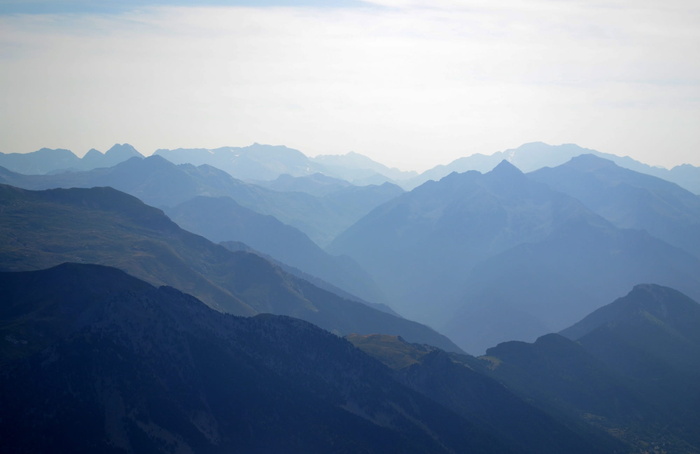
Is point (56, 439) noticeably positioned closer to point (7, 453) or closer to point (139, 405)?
point (7, 453)

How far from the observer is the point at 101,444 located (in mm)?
183125

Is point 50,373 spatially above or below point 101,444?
above

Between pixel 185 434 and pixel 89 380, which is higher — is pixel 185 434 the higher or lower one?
the lower one

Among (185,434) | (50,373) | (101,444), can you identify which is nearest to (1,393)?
(50,373)

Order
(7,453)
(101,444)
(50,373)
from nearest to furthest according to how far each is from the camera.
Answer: (7,453)
(101,444)
(50,373)

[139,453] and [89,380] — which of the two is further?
[89,380]

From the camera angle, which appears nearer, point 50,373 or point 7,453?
point 7,453

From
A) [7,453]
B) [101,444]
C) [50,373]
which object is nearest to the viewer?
[7,453]

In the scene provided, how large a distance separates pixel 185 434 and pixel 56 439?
3437 centimetres

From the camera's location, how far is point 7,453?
170125 millimetres

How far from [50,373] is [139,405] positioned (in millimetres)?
25738

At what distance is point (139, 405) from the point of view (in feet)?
654

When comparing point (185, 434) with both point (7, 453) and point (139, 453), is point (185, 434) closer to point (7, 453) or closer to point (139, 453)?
point (139, 453)

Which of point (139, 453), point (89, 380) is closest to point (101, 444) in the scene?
point (139, 453)
